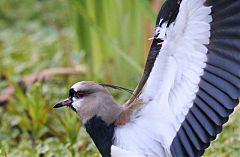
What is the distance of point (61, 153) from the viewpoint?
3582 millimetres

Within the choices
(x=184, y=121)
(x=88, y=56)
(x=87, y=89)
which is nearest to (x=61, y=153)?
(x=87, y=89)

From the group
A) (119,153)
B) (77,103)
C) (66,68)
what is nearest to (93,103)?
(77,103)

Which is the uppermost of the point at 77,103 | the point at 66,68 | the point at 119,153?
the point at 77,103

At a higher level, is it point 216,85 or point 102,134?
point 216,85

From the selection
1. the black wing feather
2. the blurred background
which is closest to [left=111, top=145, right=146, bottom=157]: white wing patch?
the black wing feather

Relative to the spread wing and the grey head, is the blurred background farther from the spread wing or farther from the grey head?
the spread wing

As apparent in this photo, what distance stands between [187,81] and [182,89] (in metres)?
0.03

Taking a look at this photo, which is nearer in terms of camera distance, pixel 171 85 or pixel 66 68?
→ pixel 171 85

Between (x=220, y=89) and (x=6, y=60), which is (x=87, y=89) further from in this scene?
(x=6, y=60)

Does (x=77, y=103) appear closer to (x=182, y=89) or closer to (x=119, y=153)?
(x=119, y=153)

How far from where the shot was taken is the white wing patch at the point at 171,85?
2.79 metres

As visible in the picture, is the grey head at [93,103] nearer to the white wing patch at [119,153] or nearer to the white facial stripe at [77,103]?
the white facial stripe at [77,103]

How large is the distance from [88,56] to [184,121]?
199 centimetres

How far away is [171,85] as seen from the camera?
2.85 meters
